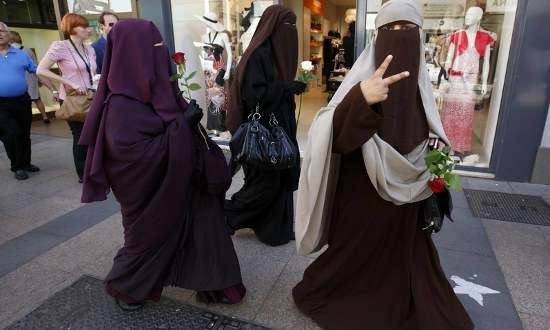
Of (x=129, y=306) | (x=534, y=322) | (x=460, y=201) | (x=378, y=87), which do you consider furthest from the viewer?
(x=460, y=201)

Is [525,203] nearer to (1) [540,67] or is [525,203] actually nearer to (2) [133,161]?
(1) [540,67]

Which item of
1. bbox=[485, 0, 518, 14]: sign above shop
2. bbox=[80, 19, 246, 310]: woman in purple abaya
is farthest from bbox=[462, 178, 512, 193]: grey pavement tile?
bbox=[80, 19, 246, 310]: woman in purple abaya

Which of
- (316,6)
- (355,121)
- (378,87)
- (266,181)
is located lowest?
(266,181)

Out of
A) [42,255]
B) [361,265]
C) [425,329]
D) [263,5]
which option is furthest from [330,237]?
[263,5]

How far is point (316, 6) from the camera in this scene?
13.0 metres

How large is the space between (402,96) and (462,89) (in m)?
3.74

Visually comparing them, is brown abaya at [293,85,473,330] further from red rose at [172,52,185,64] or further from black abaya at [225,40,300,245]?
red rose at [172,52,185,64]

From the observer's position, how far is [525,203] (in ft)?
13.6

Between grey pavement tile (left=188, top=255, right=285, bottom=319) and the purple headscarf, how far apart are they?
1.12 metres

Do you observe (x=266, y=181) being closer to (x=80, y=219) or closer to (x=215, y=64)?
(x=80, y=219)

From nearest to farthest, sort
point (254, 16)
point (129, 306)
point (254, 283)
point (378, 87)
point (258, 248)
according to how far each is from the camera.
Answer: point (378, 87), point (129, 306), point (254, 283), point (258, 248), point (254, 16)

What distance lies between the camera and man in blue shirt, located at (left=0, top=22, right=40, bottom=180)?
4.84m

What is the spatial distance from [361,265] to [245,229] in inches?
63.4

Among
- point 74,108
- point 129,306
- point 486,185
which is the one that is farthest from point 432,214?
point 74,108
